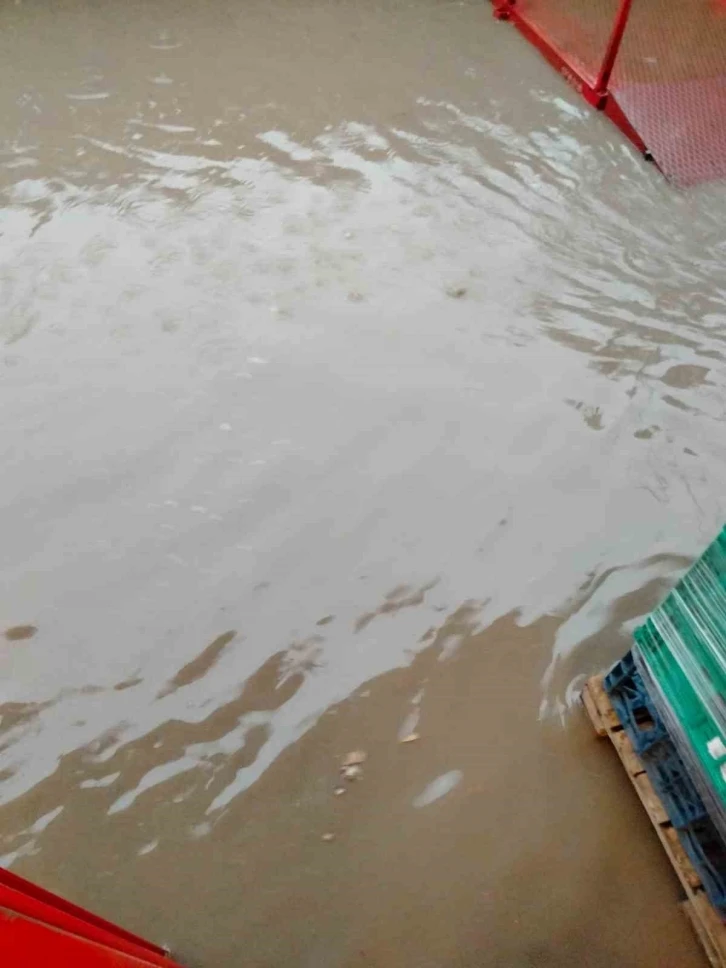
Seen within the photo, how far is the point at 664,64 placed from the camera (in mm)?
3828

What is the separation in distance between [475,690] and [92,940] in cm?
119

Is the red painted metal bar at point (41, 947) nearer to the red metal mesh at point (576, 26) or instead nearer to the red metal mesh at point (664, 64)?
the red metal mesh at point (664, 64)

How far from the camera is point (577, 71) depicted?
3836 mm

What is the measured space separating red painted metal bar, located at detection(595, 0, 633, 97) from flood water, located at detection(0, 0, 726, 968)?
177mm

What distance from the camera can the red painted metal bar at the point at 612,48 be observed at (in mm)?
3562

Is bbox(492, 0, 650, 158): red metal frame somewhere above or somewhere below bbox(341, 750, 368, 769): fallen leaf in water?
above

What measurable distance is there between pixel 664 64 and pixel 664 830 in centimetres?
364

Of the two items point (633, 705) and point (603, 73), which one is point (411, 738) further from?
point (603, 73)

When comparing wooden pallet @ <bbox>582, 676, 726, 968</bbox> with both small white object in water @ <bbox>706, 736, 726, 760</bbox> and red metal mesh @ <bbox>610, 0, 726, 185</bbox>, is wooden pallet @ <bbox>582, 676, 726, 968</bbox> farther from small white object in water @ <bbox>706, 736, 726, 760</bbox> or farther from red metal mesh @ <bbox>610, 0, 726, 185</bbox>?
red metal mesh @ <bbox>610, 0, 726, 185</bbox>

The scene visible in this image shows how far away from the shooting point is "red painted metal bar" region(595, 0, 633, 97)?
356 centimetres

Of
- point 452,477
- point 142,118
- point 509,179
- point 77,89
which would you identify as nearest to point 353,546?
point 452,477

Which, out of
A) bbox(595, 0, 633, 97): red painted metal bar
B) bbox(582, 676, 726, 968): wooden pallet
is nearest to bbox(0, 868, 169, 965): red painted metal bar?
bbox(582, 676, 726, 968): wooden pallet

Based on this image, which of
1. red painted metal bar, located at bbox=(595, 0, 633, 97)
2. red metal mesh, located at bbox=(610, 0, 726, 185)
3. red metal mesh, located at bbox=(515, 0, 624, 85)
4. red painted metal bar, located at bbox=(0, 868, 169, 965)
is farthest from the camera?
red metal mesh, located at bbox=(515, 0, 624, 85)

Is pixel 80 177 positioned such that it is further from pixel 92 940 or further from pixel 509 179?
pixel 92 940
